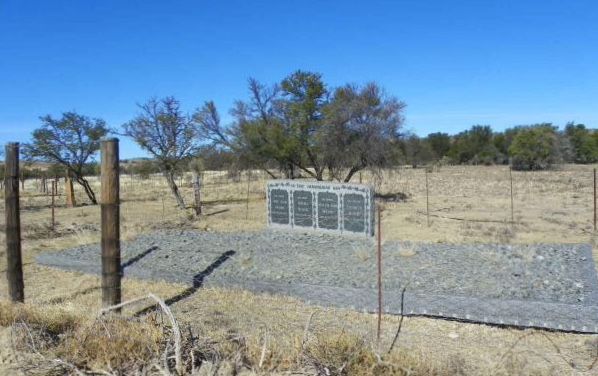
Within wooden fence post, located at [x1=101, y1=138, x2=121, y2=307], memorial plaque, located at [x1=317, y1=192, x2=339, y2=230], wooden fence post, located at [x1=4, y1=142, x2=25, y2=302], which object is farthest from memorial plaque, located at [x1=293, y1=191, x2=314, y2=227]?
wooden fence post, located at [x1=101, y1=138, x2=121, y2=307]

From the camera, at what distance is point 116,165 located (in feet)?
22.4

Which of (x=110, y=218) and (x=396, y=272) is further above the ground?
(x=110, y=218)

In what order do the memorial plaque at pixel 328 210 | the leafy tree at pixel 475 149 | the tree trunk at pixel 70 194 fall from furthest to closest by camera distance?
1. the leafy tree at pixel 475 149
2. the tree trunk at pixel 70 194
3. the memorial plaque at pixel 328 210

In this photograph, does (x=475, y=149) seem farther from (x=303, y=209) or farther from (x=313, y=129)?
(x=303, y=209)

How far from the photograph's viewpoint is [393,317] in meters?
7.84

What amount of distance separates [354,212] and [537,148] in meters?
45.2

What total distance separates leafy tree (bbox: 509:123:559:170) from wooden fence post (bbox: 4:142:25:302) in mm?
52055

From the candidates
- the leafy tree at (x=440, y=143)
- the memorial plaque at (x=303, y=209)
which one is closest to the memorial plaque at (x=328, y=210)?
the memorial plaque at (x=303, y=209)

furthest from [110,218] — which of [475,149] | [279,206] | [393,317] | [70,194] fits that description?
[475,149]

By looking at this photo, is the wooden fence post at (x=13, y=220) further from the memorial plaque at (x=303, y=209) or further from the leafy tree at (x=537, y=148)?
the leafy tree at (x=537, y=148)

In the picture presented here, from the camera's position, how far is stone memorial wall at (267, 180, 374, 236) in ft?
44.5

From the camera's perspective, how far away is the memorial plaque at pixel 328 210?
1416cm

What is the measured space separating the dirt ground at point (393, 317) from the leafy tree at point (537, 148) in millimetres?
22417

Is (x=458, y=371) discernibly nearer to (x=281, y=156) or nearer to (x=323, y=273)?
(x=323, y=273)
